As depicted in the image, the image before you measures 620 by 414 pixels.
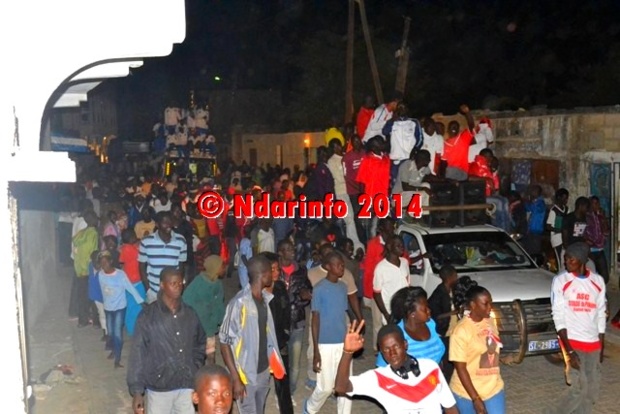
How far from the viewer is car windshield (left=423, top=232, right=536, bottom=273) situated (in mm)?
11094

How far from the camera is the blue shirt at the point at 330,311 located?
26.0 feet

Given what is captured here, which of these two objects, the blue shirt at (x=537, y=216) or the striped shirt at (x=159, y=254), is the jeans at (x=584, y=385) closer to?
the striped shirt at (x=159, y=254)

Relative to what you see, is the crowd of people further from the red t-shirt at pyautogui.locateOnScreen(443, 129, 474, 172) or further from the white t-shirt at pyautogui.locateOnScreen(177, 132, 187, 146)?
the white t-shirt at pyautogui.locateOnScreen(177, 132, 187, 146)

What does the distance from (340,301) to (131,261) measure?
4.33 meters

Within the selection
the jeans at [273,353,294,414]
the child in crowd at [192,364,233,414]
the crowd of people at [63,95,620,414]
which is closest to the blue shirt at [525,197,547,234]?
the crowd of people at [63,95,620,414]

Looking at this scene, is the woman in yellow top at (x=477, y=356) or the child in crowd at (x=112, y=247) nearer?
the woman in yellow top at (x=477, y=356)

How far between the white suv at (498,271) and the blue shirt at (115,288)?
3.91 metres

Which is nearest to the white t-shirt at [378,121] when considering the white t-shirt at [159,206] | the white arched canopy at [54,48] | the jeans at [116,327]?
the white t-shirt at [159,206]

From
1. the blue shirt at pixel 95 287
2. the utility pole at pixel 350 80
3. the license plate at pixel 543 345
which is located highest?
the utility pole at pixel 350 80

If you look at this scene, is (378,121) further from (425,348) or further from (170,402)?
(170,402)

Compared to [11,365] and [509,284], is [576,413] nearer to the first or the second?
[509,284]

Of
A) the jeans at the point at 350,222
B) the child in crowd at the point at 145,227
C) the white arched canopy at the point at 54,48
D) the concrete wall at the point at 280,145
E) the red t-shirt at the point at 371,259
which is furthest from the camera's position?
Result: the concrete wall at the point at 280,145

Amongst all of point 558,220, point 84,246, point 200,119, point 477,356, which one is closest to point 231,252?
point 84,246

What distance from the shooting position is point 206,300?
852 cm
